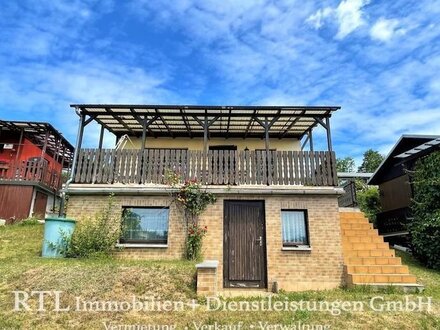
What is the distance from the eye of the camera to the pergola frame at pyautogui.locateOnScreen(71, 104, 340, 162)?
10.6 m

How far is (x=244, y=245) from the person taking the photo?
9578 millimetres

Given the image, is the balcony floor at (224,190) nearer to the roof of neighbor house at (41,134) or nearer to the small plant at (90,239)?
the small plant at (90,239)

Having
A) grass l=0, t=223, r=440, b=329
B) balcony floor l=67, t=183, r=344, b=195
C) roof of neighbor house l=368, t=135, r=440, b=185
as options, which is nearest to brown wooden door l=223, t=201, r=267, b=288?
balcony floor l=67, t=183, r=344, b=195

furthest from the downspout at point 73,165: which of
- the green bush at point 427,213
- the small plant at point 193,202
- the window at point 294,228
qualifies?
the green bush at point 427,213

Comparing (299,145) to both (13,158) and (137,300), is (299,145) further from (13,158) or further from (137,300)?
(13,158)

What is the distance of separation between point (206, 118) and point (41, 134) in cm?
1310

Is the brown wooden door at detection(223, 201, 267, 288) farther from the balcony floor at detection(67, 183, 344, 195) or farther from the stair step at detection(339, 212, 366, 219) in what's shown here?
the stair step at detection(339, 212, 366, 219)

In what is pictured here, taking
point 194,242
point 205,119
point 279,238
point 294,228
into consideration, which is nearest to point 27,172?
point 205,119

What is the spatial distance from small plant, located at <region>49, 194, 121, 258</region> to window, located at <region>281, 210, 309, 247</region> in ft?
16.9

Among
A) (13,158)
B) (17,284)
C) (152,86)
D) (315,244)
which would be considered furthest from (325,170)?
(13,158)

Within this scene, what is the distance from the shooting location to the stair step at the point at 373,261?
29.8ft

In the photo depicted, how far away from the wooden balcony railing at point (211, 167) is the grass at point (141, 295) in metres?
2.76

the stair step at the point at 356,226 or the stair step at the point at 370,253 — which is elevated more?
the stair step at the point at 356,226

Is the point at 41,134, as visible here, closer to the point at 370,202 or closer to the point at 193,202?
the point at 193,202
